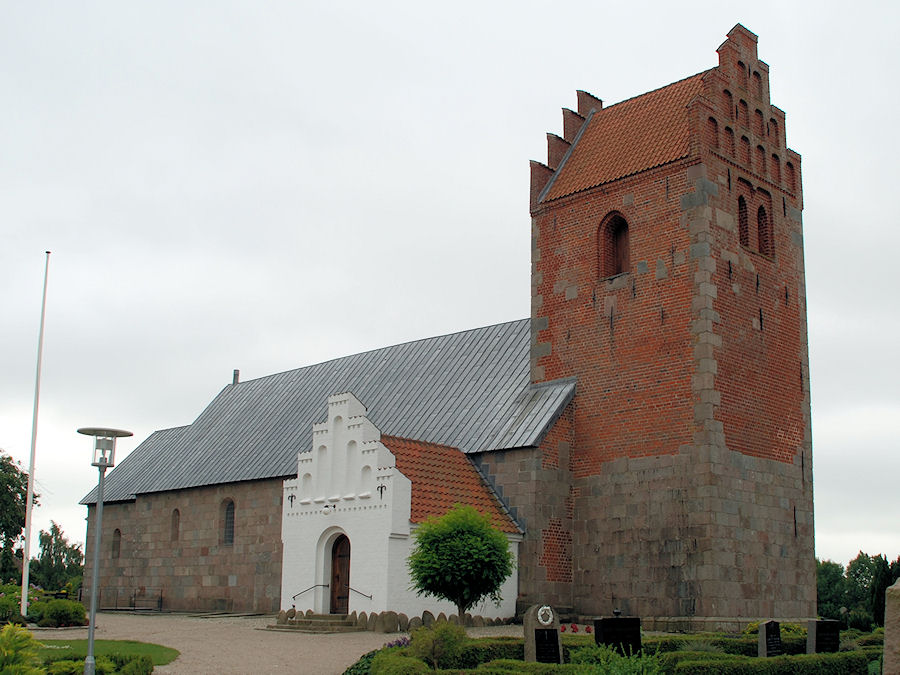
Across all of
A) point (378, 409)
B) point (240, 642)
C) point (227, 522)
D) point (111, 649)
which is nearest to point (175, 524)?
point (227, 522)

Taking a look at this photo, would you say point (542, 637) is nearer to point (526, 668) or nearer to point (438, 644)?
point (438, 644)

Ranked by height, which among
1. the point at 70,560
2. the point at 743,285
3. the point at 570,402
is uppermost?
the point at 743,285

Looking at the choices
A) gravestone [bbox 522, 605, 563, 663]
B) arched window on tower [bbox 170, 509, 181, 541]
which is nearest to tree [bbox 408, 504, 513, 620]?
gravestone [bbox 522, 605, 563, 663]

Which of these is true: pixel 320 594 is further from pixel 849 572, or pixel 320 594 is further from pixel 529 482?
pixel 849 572

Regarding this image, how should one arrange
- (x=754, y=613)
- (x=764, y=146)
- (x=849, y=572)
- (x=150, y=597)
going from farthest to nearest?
1. (x=849, y=572)
2. (x=150, y=597)
3. (x=764, y=146)
4. (x=754, y=613)

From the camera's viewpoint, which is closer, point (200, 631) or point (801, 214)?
point (200, 631)

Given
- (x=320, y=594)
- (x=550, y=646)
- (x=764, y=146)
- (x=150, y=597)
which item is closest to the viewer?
(x=550, y=646)

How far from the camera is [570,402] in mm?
23266

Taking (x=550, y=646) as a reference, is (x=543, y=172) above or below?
above

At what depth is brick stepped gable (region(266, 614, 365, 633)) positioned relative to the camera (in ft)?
67.9

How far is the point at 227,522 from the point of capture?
98.2 ft

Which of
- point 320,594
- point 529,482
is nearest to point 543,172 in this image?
point 529,482

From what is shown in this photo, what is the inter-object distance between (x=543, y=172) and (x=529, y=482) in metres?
7.89

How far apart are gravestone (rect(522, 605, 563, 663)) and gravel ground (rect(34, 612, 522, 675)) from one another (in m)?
2.73
